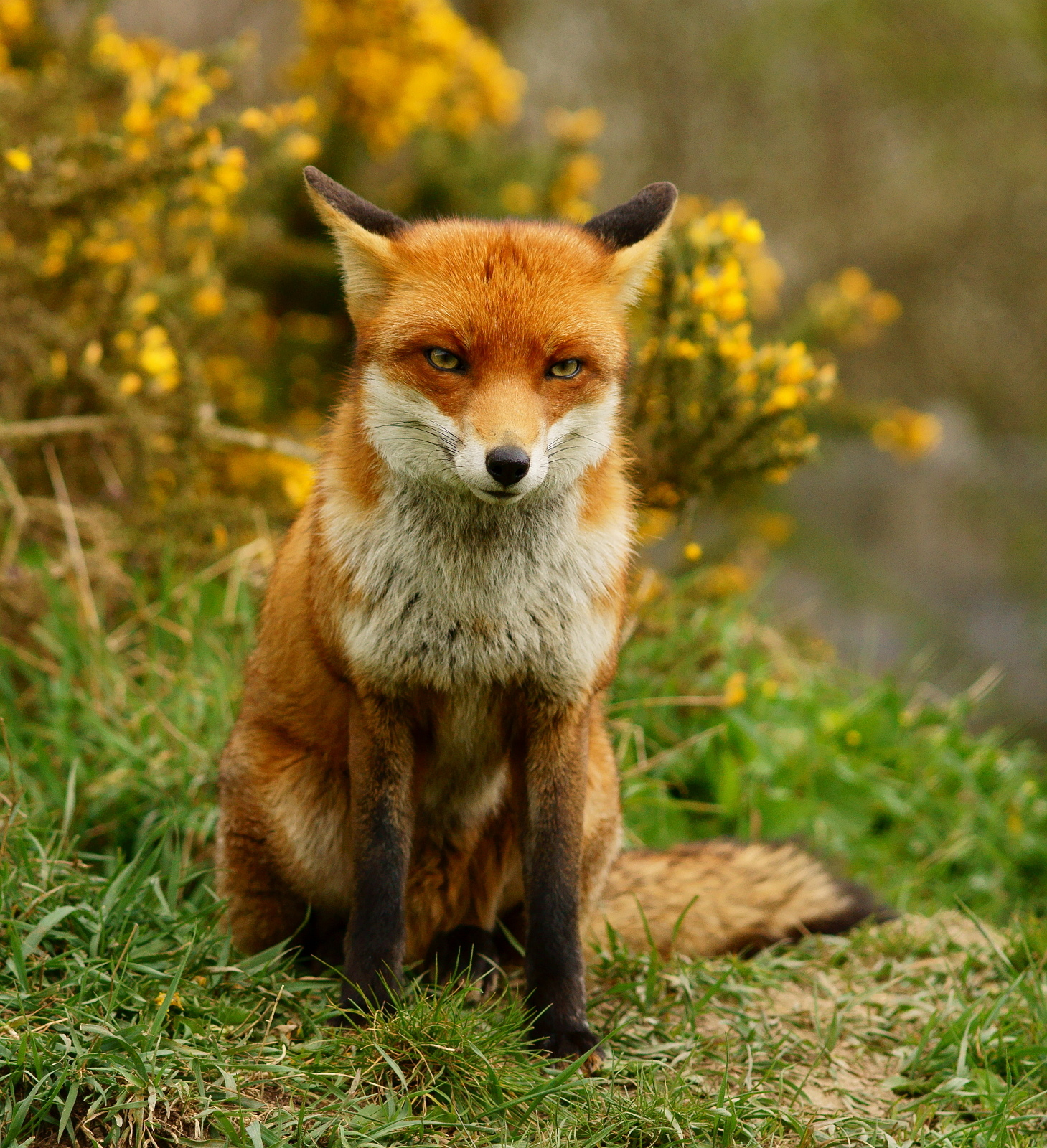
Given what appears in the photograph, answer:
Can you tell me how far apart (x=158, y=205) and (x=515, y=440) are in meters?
3.91

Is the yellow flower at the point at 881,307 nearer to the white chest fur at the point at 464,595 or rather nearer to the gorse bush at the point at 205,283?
the gorse bush at the point at 205,283

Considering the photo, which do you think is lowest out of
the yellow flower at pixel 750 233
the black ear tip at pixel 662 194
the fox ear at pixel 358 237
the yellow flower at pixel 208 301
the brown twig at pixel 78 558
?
the brown twig at pixel 78 558

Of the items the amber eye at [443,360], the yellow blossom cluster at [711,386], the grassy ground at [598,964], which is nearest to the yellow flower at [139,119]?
the grassy ground at [598,964]

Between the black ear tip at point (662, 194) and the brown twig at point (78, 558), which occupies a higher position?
the black ear tip at point (662, 194)

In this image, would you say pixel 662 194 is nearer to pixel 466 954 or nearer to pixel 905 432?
pixel 466 954

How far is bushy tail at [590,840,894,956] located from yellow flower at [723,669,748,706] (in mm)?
937

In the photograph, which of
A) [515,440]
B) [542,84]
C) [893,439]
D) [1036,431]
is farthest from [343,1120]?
[542,84]

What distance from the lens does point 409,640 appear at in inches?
112

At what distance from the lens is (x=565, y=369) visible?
2.76 m

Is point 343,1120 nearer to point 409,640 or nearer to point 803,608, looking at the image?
point 409,640

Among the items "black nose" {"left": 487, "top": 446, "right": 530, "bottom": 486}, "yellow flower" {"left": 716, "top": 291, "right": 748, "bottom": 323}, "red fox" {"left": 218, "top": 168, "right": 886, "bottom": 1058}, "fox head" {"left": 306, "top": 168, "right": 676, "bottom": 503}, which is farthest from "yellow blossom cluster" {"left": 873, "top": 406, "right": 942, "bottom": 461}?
"black nose" {"left": 487, "top": 446, "right": 530, "bottom": 486}

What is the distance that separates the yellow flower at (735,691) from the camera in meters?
4.73

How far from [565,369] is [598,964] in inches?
74.4

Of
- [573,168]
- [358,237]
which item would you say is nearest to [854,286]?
[573,168]
